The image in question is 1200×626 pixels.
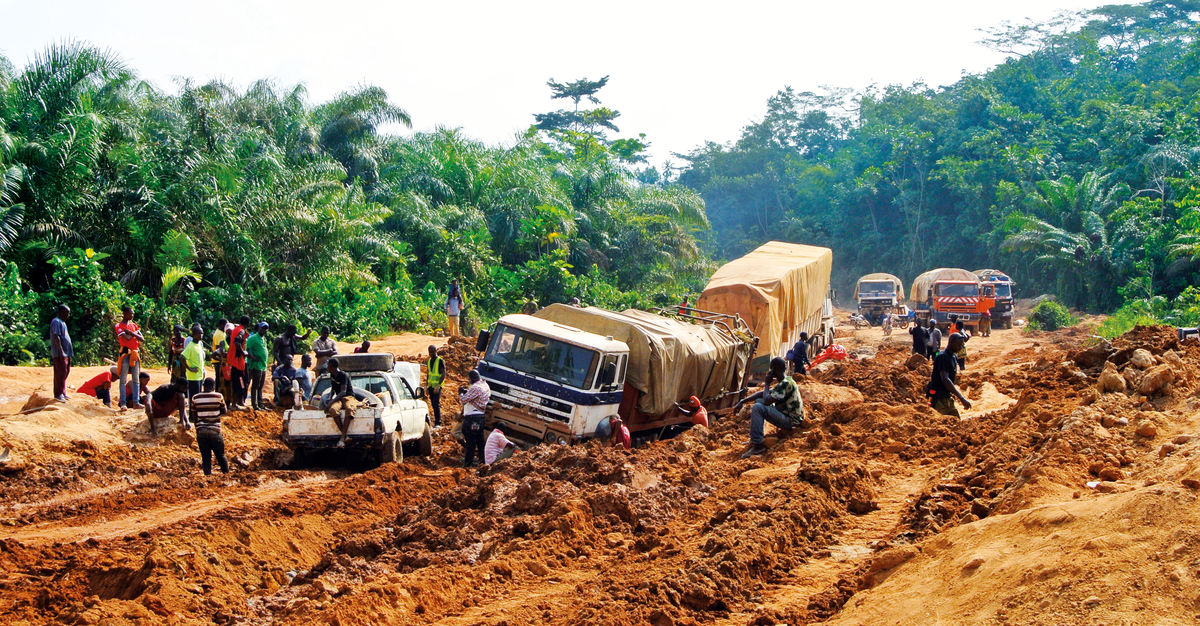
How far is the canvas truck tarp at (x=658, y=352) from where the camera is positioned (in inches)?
568

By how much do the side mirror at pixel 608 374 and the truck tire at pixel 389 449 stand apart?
296 centimetres

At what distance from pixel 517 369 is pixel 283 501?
389 cm

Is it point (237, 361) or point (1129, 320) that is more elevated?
point (237, 361)

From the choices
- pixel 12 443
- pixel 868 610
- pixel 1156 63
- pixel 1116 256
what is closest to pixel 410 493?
pixel 12 443

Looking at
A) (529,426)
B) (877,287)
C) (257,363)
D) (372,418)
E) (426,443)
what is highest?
(257,363)

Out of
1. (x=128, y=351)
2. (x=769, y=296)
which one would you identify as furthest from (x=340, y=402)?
(x=769, y=296)

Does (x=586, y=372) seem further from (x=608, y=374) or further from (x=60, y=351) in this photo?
(x=60, y=351)

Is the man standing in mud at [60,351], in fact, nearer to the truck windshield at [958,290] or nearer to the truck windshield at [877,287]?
the truck windshield at [958,290]

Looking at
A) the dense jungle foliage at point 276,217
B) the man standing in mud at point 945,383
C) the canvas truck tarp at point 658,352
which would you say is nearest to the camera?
the man standing in mud at point 945,383

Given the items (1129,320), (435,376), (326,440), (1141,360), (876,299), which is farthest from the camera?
(876,299)

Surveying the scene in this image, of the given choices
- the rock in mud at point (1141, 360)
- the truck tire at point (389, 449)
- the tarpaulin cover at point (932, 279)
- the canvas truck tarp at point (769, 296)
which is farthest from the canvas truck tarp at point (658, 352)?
the tarpaulin cover at point (932, 279)

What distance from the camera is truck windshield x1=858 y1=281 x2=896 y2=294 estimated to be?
143ft

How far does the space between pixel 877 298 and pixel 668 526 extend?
3569cm

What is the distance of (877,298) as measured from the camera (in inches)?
1692
